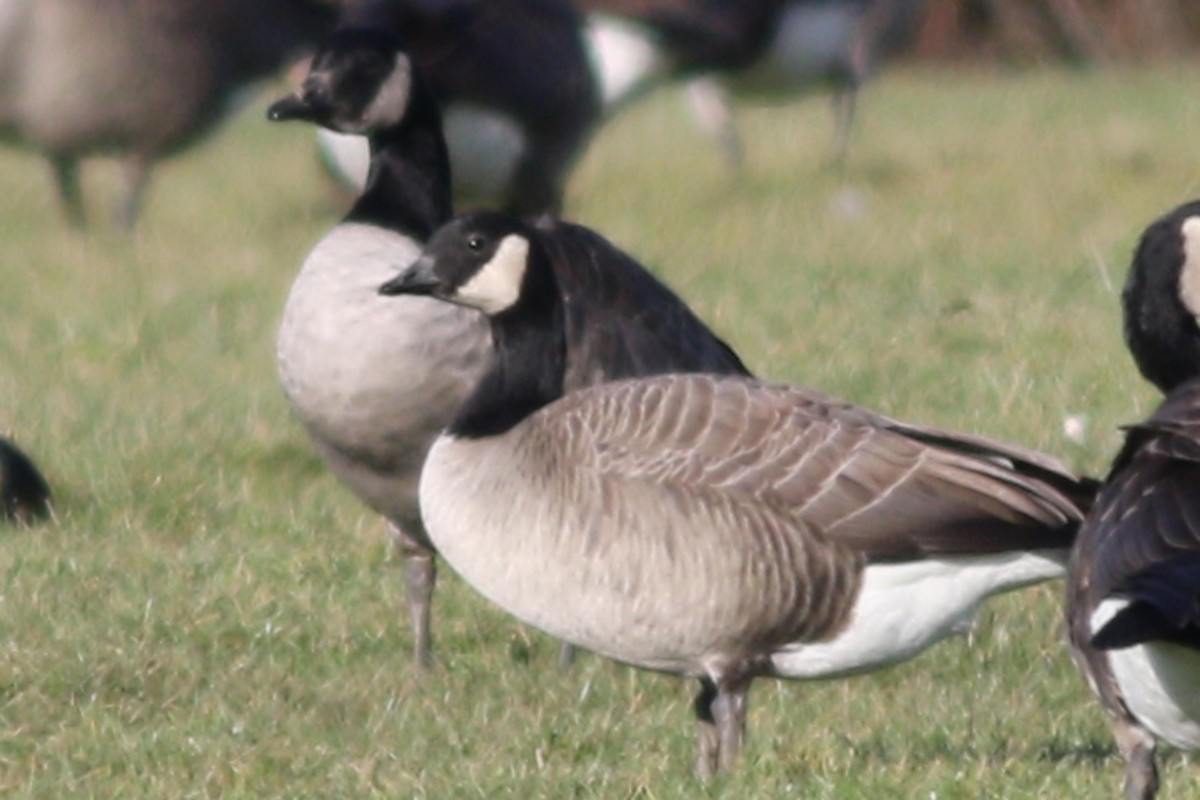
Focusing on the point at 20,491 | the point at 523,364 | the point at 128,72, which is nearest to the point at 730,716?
the point at 523,364

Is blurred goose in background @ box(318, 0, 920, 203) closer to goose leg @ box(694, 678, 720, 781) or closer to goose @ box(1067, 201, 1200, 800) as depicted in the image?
goose leg @ box(694, 678, 720, 781)

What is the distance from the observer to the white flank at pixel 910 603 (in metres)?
5.41

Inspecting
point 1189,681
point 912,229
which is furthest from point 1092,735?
point 912,229

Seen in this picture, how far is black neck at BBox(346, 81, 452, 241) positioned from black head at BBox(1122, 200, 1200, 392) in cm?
218

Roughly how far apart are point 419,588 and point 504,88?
15.2ft

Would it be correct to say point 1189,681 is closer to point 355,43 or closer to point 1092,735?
point 1092,735

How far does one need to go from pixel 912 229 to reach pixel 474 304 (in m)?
6.84

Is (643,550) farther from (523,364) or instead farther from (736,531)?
(523,364)

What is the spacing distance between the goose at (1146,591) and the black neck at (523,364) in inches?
58.1

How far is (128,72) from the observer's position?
1324cm

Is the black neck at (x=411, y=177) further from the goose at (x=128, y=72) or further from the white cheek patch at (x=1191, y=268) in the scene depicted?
the goose at (x=128, y=72)

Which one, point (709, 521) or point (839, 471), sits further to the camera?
point (839, 471)

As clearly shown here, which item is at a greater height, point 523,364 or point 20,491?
point 523,364

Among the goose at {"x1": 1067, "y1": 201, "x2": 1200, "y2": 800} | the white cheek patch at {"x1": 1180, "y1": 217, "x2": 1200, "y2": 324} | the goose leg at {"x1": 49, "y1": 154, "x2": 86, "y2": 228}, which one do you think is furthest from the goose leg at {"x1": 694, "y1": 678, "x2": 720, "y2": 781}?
the goose leg at {"x1": 49, "y1": 154, "x2": 86, "y2": 228}
